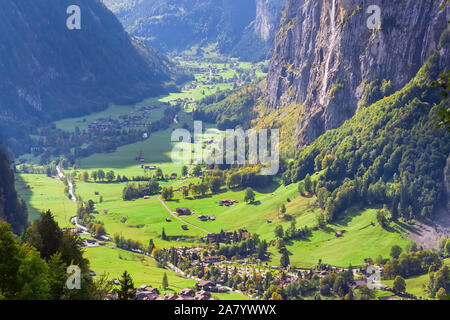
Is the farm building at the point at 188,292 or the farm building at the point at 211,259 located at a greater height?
the farm building at the point at 188,292

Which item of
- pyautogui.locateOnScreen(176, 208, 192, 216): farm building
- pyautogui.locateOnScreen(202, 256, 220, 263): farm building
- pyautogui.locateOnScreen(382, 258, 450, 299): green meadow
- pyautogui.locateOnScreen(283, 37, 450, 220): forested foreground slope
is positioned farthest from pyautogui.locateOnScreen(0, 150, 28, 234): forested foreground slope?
pyautogui.locateOnScreen(382, 258, 450, 299): green meadow

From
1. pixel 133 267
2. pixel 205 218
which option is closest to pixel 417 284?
pixel 133 267

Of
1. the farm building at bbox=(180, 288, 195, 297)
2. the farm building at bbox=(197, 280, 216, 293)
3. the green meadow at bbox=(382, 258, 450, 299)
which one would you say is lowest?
the farm building at bbox=(197, 280, 216, 293)

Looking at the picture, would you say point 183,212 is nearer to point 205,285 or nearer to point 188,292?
point 205,285

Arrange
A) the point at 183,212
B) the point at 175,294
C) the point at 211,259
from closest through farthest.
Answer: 1. the point at 175,294
2. the point at 211,259
3. the point at 183,212

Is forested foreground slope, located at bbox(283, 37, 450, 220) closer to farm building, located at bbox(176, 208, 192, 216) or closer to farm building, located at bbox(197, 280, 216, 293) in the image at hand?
farm building, located at bbox(176, 208, 192, 216)

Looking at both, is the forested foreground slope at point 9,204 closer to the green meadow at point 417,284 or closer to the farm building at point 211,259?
the farm building at point 211,259

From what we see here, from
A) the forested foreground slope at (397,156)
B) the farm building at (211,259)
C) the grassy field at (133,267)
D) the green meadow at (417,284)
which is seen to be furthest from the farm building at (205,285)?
the forested foreground slope at (397,156)

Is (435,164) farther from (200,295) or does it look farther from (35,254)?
(35,254)
